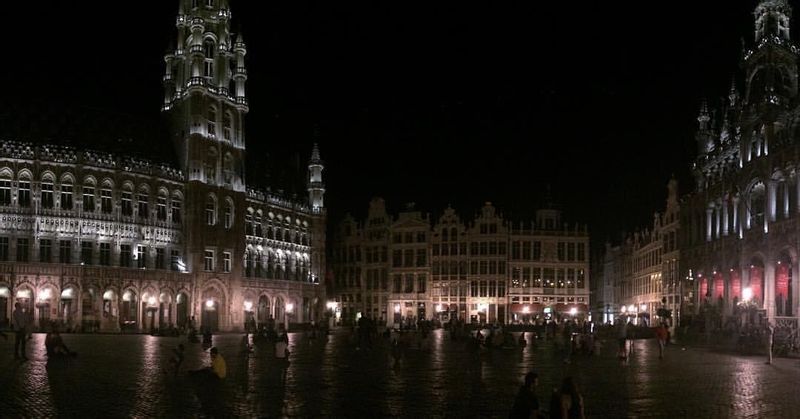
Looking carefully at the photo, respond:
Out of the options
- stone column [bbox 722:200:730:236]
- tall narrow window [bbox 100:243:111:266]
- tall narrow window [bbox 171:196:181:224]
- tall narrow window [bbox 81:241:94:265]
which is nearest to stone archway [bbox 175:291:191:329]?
tall narrow window [bbox 171:196:181:224]

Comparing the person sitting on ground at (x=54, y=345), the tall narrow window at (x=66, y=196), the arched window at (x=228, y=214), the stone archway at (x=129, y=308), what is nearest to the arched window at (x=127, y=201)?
the tall narrow window at (x=66, y=196)

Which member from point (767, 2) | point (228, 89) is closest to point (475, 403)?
point (767, 2)

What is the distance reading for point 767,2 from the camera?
68.1 meters

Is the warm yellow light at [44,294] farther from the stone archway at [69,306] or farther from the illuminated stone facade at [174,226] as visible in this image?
the stone archway at [69,306]

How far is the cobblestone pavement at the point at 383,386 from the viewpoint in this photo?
2089cm

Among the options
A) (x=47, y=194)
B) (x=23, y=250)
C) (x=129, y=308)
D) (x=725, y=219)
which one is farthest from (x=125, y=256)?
(x=725, y=219)

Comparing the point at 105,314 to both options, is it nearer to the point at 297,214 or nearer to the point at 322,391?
the point at 297,214

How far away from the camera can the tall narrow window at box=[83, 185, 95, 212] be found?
76.0 meters

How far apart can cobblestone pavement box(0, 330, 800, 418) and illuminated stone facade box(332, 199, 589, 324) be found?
71501mm

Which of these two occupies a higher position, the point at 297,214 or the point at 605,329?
the point at 297,214

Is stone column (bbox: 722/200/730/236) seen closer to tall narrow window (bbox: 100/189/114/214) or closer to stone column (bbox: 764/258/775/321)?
stone column (bbox: 764/258/775/321)

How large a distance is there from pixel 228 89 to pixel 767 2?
4887 centimetres

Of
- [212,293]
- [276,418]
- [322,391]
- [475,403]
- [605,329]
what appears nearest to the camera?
[276,418]

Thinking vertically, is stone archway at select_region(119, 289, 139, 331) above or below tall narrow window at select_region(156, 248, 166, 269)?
below
